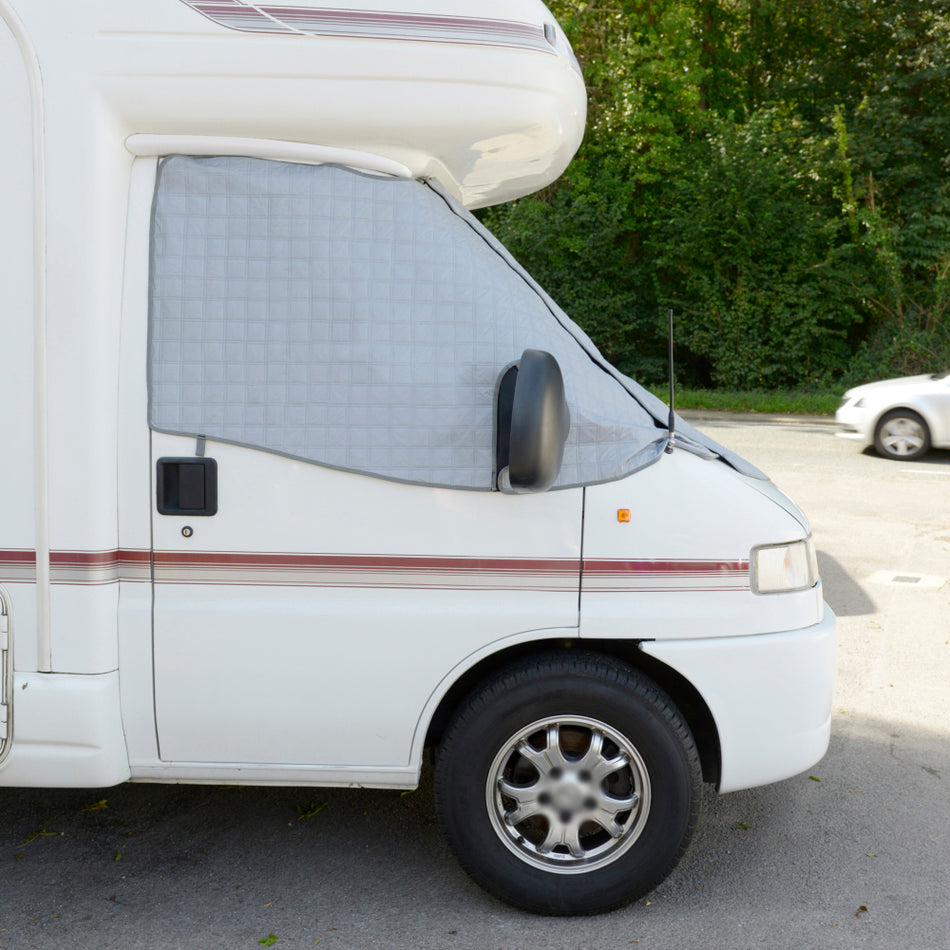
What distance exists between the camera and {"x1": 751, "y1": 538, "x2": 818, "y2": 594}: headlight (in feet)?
11.1

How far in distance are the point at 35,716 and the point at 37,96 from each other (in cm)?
177

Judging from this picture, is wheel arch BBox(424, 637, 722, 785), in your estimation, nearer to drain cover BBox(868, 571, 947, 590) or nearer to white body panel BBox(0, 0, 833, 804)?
white body panel BBox(0, 0, 833, 804)

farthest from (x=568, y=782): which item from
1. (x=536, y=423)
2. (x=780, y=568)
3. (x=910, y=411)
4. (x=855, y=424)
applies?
(x=855, y=424)

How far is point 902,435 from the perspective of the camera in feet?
44.0

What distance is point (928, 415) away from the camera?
1330cm

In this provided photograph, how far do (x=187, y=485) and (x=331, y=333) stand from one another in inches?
24.0

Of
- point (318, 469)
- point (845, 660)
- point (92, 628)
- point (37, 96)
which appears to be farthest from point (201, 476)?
point (845, 660)

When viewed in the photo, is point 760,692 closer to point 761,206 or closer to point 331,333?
point 331,333

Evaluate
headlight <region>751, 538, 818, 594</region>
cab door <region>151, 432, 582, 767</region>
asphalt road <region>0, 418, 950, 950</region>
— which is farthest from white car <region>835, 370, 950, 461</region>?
cab door <region>151, 432, 582, 767</region>

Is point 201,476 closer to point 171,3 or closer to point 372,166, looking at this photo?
point 372,166

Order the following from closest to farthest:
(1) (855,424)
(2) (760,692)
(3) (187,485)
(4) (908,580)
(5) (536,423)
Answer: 1. (5) (536,423)
2. (3) (187,485)
3. (2) (760,692)
4. (4) (908,580)
5. (1) (855,424)

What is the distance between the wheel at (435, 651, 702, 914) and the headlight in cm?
46

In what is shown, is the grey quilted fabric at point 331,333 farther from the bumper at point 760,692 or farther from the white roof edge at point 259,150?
the bumper at point 760,692

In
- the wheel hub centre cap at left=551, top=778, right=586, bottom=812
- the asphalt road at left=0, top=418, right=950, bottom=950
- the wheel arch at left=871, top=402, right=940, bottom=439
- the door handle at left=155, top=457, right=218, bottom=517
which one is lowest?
the asphalt road at left=0, top=418, right=950, bottom=950
